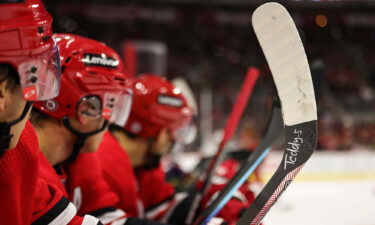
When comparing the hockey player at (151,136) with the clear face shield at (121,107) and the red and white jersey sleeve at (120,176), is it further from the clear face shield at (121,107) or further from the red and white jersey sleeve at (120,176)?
the clear face shield at (121,107)

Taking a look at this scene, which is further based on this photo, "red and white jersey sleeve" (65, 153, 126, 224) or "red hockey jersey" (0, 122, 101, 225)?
"red and white jersey sleeve" (65, 153, 126, 224)

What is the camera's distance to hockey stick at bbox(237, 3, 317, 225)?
2.92 ft

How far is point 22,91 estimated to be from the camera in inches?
31.2

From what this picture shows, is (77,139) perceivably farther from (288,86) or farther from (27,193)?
(288,86)

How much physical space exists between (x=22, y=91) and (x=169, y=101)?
1.21 m

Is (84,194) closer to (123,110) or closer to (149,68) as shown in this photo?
(123,110)

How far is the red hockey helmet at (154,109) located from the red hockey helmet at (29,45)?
1028mm

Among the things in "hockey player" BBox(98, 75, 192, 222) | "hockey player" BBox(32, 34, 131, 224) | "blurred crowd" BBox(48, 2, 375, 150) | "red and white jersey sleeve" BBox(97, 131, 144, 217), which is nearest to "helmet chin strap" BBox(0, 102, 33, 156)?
"hockey player" BBox(32, 34, 131, 224)

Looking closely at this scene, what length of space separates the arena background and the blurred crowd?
0.8 inches

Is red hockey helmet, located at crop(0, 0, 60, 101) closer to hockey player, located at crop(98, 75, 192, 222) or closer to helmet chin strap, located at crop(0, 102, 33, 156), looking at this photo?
helmet chin strap, located at crop(0, 102, 33, 156)

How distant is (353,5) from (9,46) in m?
9.44

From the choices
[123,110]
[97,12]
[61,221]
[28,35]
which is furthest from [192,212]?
[97,12]

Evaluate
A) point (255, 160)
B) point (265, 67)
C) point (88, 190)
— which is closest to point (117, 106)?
point (88, 190)

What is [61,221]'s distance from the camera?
97 centimetres
